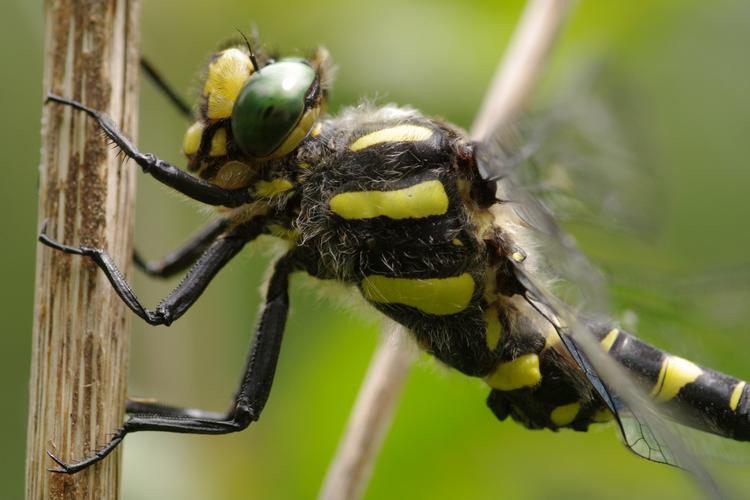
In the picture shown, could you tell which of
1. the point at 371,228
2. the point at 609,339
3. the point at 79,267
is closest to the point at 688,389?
the point at 609,339

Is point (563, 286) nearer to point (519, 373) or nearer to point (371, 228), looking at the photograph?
point (519, 373)

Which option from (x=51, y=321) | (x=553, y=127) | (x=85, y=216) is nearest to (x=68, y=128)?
(x=85, y=216)

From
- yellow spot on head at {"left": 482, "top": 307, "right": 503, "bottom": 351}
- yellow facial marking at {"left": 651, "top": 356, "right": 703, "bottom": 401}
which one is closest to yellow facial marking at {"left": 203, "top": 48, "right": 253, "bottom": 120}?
yellow spot on head at {"left": 482, "top": 307, "right": 503, "bottom": 351}

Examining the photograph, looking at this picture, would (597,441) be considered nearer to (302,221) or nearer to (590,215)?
(590,215)

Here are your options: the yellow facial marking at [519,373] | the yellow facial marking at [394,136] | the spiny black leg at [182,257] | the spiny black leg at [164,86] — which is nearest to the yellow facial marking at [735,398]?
the yellow facial marking at [519,373]

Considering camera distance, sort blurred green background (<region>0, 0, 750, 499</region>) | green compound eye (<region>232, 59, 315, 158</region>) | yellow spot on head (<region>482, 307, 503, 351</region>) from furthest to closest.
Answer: blurred green background (<region>0, 0, 750, 499</region>), yellow spot on head (<region>482, 307, 503, 351</region>), green compound eye (<region>232, 59, 315, 158</region>)

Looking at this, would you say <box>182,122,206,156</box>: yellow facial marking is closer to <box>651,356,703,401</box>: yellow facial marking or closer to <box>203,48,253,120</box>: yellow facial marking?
<box>203,48,253,120</box>: yellow facial marking
